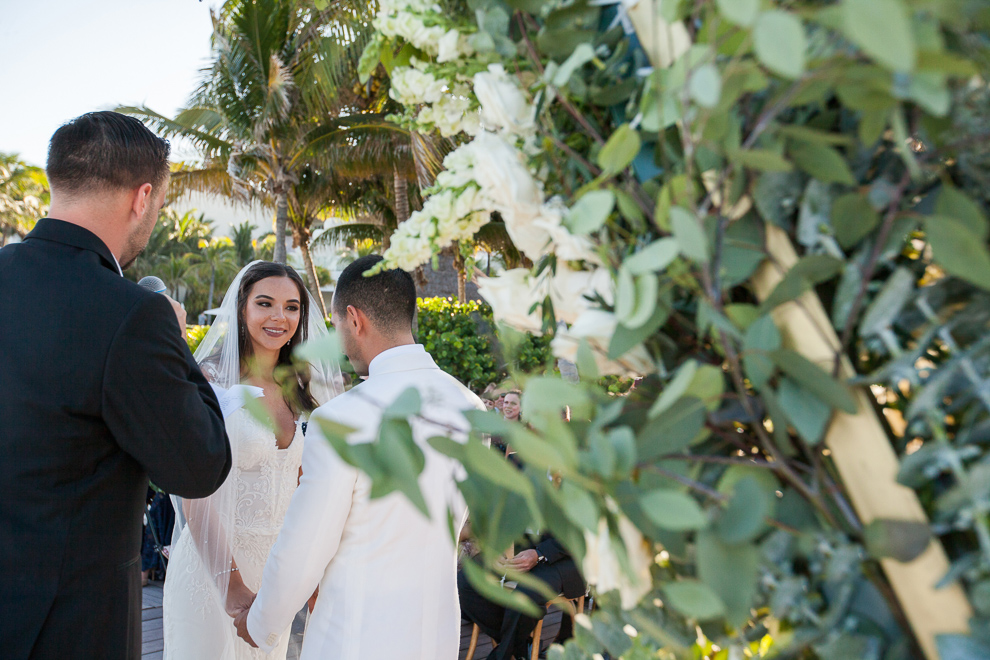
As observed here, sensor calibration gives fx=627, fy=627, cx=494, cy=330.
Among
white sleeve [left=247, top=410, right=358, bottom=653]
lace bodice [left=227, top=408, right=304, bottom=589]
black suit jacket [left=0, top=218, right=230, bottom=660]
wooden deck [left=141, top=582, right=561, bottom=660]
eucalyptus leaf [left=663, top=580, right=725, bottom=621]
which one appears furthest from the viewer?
→ wooden deck [left=141, top=582, right=561, bottom=660]

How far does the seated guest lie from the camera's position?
4.03m

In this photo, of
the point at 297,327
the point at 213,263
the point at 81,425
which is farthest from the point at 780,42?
the point at 213,263

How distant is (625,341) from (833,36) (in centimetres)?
26

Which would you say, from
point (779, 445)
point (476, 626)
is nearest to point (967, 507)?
point (779, 445)

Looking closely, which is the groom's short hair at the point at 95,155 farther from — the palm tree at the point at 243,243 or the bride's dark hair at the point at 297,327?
the palm tree at the point at 243,243

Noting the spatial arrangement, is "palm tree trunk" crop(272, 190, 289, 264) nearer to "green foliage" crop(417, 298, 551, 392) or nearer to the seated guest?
"green foliage" crop(417, 298, 551, 392)

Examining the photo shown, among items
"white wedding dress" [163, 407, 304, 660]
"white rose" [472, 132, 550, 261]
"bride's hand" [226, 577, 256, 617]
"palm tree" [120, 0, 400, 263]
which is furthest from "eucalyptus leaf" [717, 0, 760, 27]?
"palm tree" [120, 0, 400, 263]

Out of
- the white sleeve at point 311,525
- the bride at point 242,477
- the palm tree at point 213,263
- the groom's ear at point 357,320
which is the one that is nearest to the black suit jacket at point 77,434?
the white sleeve at point 311,525

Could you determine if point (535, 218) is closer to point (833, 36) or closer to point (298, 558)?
point (833, 36)

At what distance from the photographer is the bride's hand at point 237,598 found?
2451 mm

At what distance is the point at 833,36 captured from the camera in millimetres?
403

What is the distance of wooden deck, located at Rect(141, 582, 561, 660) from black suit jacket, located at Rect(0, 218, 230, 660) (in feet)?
11.2

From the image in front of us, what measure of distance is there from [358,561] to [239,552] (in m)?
1.27

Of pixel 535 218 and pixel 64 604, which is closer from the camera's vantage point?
pixel 535 218
